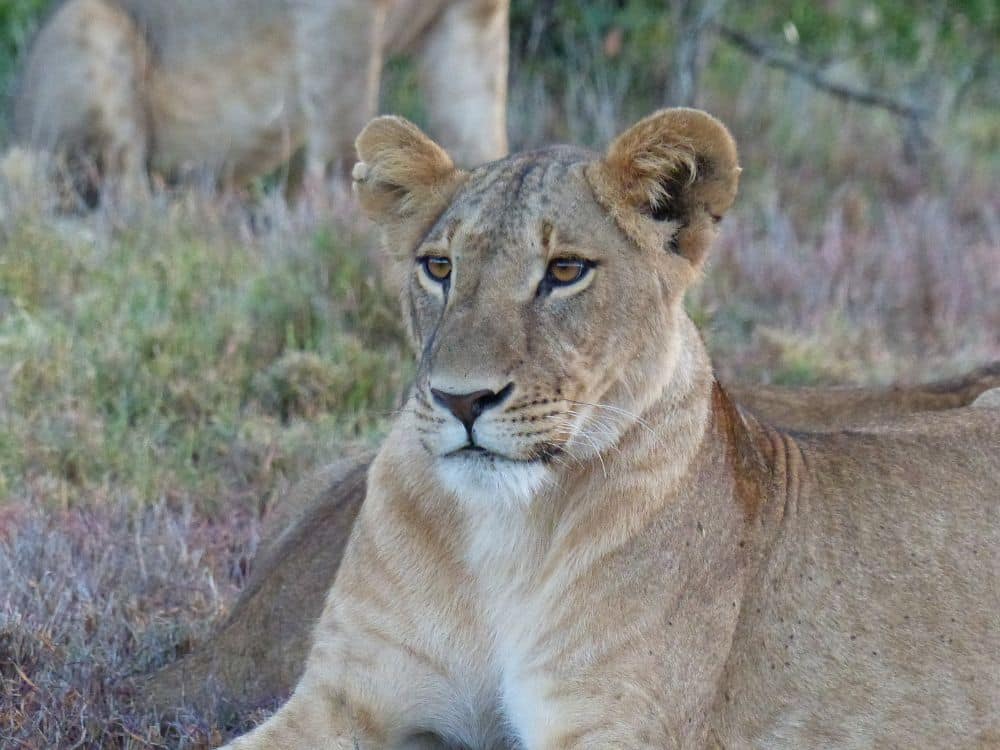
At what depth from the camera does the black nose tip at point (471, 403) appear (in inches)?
106

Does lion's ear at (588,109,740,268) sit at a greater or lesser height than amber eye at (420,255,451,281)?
greater

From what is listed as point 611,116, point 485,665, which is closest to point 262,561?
point 485,665

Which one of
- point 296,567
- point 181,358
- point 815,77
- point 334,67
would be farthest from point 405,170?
point 815,77

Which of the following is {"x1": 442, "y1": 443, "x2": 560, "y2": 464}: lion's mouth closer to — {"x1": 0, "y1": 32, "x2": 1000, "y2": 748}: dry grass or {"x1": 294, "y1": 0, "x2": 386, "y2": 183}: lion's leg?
{"x1": 0, "y1": 32, "x2": 1000, "y2": 748}: dry grass

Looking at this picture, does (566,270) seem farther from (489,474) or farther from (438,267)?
(489,474)

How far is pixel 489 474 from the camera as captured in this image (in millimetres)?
2758

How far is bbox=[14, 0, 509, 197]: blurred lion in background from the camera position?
7.05 m

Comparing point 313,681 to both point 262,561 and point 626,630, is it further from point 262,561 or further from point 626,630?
point 262,561

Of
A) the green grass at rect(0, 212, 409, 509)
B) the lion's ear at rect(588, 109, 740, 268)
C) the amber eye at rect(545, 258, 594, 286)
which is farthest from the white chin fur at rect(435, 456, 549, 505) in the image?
the green grass at rect(0, 212, 409, 509)

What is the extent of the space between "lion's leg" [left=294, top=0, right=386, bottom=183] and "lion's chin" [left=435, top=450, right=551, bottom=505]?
4.31 metres

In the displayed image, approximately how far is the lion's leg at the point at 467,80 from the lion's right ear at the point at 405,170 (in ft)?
13.3

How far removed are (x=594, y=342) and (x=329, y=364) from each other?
2.69 metres

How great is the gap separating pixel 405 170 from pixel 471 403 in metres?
0.67

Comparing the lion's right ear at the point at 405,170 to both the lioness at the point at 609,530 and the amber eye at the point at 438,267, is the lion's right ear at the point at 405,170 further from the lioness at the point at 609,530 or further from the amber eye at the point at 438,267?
the amber eye at the point at 438,267
